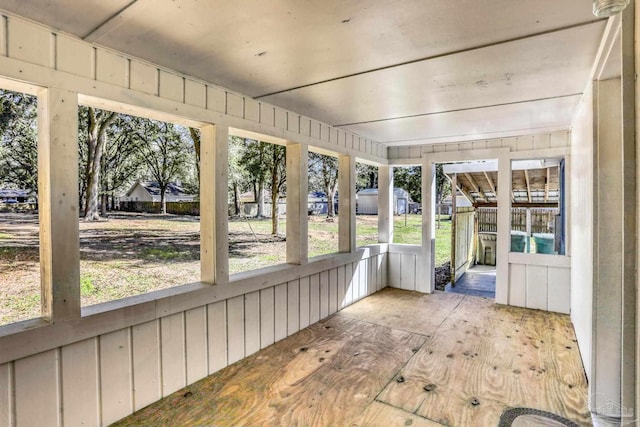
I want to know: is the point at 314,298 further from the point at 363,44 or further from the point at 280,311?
the point at 363,44

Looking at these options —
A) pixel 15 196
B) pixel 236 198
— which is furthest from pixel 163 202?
pixel 15 196

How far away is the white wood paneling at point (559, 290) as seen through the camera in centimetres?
383

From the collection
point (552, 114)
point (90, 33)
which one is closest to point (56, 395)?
point (90, 33)

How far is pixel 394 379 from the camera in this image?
2355 millimetres

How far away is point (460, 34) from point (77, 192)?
2.14m

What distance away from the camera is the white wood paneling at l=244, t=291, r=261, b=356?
2.65 metres

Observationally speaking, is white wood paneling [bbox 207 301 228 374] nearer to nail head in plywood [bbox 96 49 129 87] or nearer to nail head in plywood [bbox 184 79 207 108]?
nail head in plywood [bbox 184 79 207 108]

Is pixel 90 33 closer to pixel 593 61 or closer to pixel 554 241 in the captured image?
pixel 593 61

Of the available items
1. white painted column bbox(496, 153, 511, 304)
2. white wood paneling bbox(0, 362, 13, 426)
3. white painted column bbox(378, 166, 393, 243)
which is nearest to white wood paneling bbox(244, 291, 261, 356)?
white wood paneling bbox(0, 362, 13, 426)

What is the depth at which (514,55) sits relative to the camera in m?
1.86

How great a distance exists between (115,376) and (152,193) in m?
2.39

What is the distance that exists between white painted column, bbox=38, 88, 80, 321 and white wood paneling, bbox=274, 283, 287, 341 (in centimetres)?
155

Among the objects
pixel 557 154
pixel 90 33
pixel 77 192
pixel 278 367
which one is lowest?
pixel 278 367

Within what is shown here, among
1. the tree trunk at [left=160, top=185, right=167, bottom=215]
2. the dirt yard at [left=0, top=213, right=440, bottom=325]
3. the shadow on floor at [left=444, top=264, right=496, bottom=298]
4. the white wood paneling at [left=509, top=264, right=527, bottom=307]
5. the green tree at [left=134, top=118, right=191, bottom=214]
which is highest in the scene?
→ the green tree at [left=134, top=118, right=191, bottom=214]
